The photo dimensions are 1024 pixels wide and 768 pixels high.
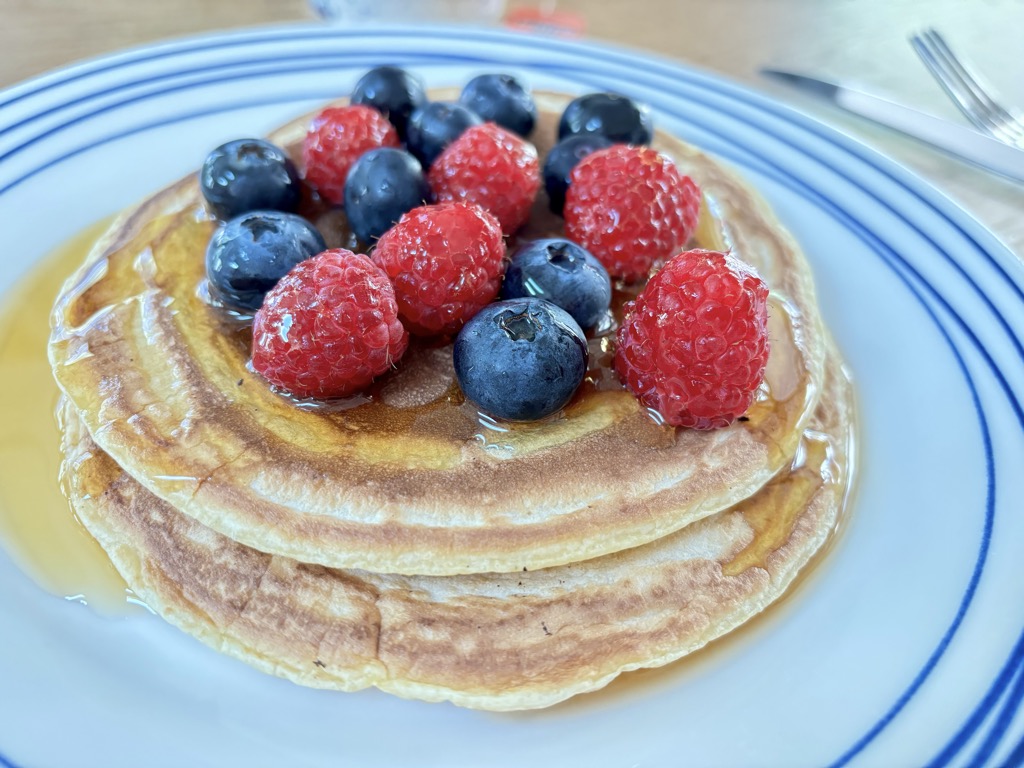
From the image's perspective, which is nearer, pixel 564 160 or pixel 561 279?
pixel 561 279

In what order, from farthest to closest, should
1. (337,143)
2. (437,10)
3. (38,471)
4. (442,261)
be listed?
(437,10) < (337,143) < (38,471) < (442,261)

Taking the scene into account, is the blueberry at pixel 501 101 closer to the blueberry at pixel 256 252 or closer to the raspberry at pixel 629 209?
the raspberry at pixel 629 209

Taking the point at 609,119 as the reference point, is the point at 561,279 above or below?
below

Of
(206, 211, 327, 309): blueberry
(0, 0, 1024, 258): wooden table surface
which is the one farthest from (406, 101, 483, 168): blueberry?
(0, 0, 1024, 258): wooden table surface

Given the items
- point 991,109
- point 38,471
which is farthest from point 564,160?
point 991,109

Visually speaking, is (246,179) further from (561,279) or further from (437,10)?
(437,10)

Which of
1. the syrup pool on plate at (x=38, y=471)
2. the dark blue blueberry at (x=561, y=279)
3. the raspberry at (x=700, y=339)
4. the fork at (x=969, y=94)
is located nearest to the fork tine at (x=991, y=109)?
the fork at (x=969, y=94)

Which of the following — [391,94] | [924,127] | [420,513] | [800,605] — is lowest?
[800,605]
